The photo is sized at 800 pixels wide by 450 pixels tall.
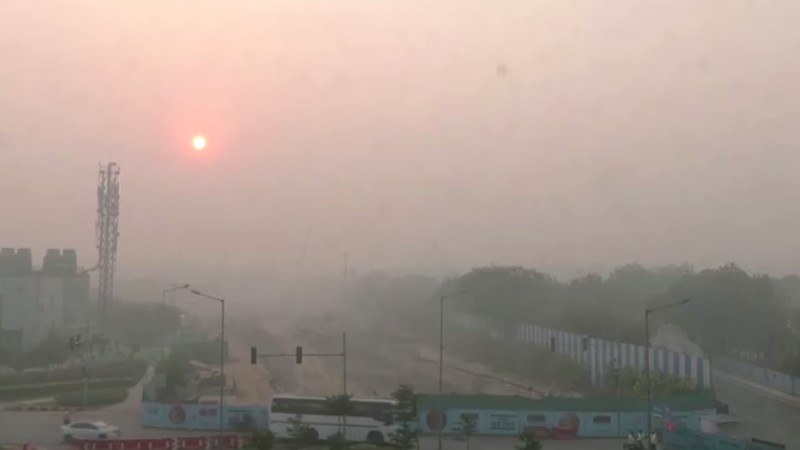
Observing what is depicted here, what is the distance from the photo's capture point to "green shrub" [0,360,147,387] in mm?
34906

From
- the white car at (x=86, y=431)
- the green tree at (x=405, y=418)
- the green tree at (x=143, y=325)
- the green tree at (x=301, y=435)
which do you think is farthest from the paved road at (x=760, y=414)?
the green tree at (x=143, y=325)

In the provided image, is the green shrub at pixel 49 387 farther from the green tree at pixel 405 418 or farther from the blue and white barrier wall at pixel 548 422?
the green tree at pixel 405 418

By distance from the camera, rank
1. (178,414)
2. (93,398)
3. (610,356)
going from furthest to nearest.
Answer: (610,356) < (93,398) < (178,414)

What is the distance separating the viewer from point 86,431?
22.2 meters

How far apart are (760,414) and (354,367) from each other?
64.7 ft

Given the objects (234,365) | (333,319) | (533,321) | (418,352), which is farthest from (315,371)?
(333,319)

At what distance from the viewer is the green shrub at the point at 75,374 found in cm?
3491

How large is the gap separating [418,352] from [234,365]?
13.5m

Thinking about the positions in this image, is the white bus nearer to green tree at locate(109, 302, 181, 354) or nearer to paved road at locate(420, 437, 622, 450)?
paved road at locate(420, 437, 622, 450)

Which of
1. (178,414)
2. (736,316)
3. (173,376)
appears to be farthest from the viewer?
(736,316)

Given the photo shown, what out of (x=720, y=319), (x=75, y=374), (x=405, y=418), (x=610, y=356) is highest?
(x=720, y=319)

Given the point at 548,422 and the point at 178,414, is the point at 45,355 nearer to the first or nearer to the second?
the point at 178,414

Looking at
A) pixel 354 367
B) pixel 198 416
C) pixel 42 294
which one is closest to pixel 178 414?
pixel 198 416

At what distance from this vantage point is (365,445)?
21.4 metres
